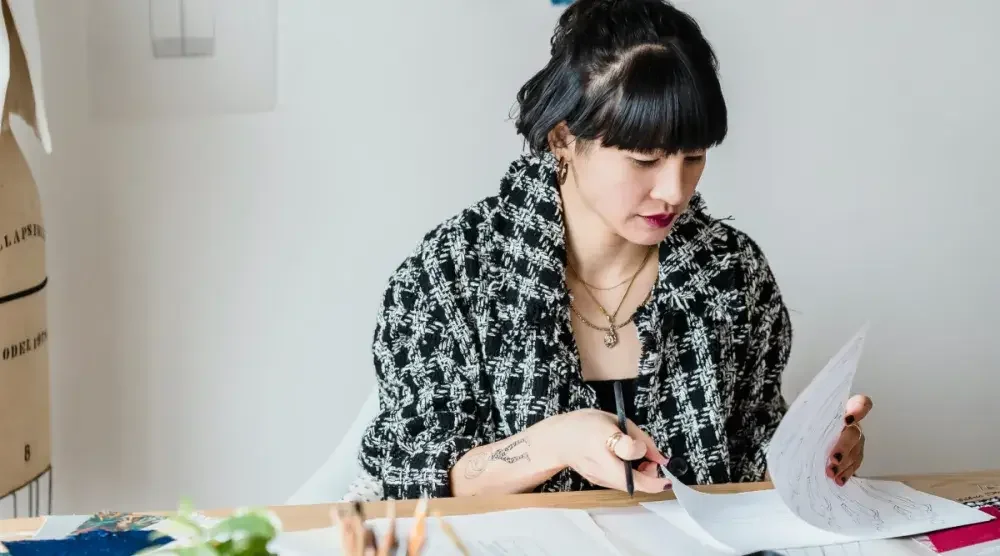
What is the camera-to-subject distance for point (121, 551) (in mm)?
745

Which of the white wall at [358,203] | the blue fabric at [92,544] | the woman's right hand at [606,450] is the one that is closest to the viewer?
the blue fabric at [92,544]

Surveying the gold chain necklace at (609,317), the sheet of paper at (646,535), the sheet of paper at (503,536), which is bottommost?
the sheet of paper at (646,535)

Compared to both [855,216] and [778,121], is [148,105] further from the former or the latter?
[855,216]

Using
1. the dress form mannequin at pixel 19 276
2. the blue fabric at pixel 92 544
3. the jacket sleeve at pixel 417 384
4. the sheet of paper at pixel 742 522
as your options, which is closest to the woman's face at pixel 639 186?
the jacket sleeve at pixel 417 384

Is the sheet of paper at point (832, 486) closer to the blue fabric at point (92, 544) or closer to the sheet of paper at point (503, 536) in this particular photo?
the sheet of paper at point (503, 536)

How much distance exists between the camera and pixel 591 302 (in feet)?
4.16

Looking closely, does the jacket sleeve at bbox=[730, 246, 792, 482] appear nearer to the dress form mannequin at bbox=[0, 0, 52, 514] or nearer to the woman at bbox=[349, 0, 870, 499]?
the woman at bbox=[349, 0, 870, 499]

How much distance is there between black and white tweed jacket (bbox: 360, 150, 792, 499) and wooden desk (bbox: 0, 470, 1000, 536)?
21 cm

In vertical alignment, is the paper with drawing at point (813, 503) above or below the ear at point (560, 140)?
below

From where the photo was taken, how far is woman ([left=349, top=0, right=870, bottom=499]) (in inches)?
42.6

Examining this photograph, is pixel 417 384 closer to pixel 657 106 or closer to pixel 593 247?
pixel 593 247

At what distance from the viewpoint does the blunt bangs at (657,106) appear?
1.06 m

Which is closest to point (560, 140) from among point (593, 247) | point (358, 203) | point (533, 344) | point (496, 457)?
point (593, 247)

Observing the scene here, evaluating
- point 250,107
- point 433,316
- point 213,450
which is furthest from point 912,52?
point 213,450
